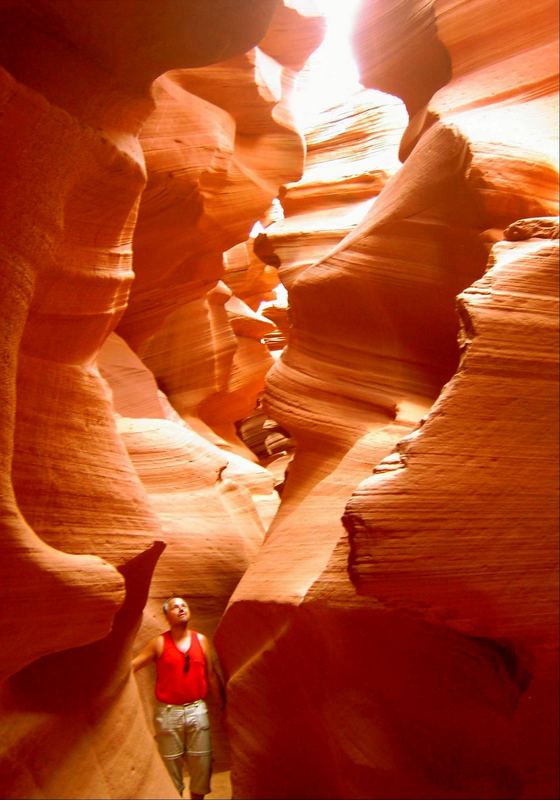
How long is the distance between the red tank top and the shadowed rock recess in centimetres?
21

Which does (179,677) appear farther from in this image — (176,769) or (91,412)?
(91,412)

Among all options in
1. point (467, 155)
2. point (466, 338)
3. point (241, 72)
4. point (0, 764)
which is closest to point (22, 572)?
point (0, 764)

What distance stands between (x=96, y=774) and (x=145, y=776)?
13.7 inches

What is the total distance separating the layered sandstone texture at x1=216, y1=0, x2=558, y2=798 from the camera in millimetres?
3217

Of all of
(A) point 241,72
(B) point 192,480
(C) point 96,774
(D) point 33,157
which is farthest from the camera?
(A) point 241,72

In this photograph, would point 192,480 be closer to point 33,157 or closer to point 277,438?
point 33,157

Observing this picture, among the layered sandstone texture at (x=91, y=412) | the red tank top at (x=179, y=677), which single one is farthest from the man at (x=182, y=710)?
the layered sandstone texture at (x=91, y=412)

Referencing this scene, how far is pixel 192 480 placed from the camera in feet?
21.5

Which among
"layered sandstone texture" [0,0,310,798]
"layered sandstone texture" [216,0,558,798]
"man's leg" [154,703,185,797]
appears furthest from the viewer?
"man's leg" [154,703,185,797]

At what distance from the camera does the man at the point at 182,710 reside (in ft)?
16.3

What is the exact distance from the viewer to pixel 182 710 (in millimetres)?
4965

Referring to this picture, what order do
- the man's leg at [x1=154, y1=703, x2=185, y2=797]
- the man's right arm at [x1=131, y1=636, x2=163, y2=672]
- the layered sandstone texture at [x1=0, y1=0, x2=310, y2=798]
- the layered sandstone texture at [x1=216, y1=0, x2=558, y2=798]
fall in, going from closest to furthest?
1. the layered sandstone texture at [x1=216, y1=0, x2=558, y2=798]
2. the layered sandstone texture at [x1=0, y1=0, x2=310, y2=798]
3. the man's leg at [x1=154, y1=703, x2=185, y2=797]
4. the man's right arm at [x1=131, y1=636, x2=163, y2=672]

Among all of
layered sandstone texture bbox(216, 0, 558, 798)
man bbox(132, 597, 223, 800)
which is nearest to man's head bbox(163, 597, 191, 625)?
man bbox(132, 597, 223, 800)

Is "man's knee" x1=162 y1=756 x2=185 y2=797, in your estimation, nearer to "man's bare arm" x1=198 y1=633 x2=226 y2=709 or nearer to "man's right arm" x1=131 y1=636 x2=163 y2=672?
"man's bare arm" x1=198 y1=633 x2=226 y2=709
